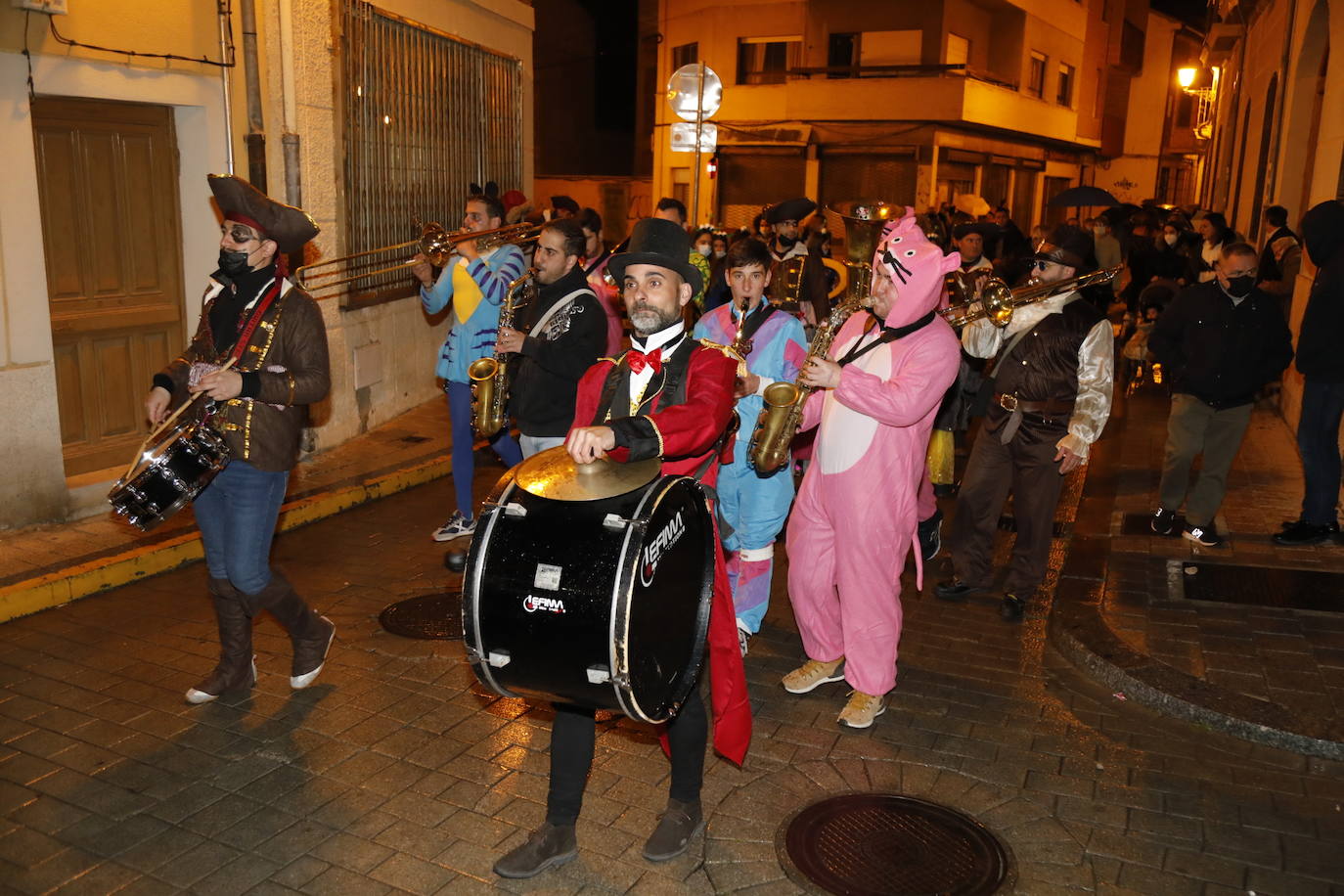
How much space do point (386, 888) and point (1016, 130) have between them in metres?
32.3

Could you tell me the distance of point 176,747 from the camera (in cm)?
471

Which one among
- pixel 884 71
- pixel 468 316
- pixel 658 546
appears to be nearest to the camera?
pixel 658 546

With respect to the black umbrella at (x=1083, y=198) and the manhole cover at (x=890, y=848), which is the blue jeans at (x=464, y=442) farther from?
the black umbrella at (x=1083, y=198)

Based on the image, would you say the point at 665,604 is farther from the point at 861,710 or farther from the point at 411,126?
the point at 411,126

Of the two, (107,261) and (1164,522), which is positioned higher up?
(107,261)

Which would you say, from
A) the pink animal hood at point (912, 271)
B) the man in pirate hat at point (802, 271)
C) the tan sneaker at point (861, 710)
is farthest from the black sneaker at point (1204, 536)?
the pink animal hood at point (912, 271)

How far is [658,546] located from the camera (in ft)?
11.1

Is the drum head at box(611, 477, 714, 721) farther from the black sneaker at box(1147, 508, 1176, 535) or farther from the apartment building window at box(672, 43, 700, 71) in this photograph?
the apartment building window at box(672, 43, 700, 71)

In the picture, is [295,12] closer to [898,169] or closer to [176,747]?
[176,747]

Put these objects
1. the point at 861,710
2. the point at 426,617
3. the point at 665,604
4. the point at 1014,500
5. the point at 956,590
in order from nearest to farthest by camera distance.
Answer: the point at 665,604
the point at 861,710
the point at 426,617
the point at 1014,500
the point at 956,590

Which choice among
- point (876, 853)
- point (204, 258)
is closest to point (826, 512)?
point (876, 853)

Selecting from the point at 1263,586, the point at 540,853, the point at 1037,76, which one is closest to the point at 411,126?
the point at 1263,586

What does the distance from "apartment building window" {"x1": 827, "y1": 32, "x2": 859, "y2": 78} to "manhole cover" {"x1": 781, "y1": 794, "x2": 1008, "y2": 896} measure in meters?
27.3

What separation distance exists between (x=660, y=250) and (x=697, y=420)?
62 centimetres
